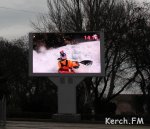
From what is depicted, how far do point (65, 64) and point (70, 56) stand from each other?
83 centimetres

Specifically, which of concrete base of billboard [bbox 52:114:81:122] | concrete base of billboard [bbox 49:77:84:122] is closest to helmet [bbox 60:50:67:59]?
concrete base of billboard [bbox 49:77:84:122]

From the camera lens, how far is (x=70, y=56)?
1652 inches

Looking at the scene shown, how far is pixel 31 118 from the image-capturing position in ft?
143

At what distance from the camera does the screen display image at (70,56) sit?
41.8m

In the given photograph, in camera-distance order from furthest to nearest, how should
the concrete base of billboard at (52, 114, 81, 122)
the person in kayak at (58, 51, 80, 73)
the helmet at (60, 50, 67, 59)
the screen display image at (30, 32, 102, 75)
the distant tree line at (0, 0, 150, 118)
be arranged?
the distant tree line at (0, 0, 150, 118) → the helmet at (60, 50, 67, 59) → the person in kayak at (58, 51, 80, 73) → the screen display image at (30, 32, 102, 75) → the concrete base of billboard at (52, 114, 81, 122)

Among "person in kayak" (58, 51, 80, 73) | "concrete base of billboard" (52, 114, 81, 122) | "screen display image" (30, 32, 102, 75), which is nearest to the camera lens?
"concrete base of billboard" (52, 114, 81, 122)

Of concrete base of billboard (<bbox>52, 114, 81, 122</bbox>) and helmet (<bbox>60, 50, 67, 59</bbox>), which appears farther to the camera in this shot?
helmet (<bbox>60, 50, 67, 59</bbox>)

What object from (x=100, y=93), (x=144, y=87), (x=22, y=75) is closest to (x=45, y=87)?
(x=22, y=75)

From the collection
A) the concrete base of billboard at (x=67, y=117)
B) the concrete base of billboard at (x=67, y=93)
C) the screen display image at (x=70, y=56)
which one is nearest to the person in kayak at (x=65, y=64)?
the screen display image at (x=70, y=56)

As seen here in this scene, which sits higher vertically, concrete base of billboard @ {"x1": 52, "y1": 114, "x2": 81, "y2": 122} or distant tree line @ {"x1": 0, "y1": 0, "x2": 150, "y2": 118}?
distant tree line @ {"x1": 0, "y1": 0, "x2": 150, "y2": 118}

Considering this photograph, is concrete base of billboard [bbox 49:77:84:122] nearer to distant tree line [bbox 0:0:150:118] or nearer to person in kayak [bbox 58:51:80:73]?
person in kayak [bbox 58:51:80:73]

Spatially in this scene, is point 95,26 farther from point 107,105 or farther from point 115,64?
point 107,105

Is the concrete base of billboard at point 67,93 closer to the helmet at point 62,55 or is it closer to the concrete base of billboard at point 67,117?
the concrete base of billboard at point 67,117

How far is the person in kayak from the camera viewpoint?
4197cm
